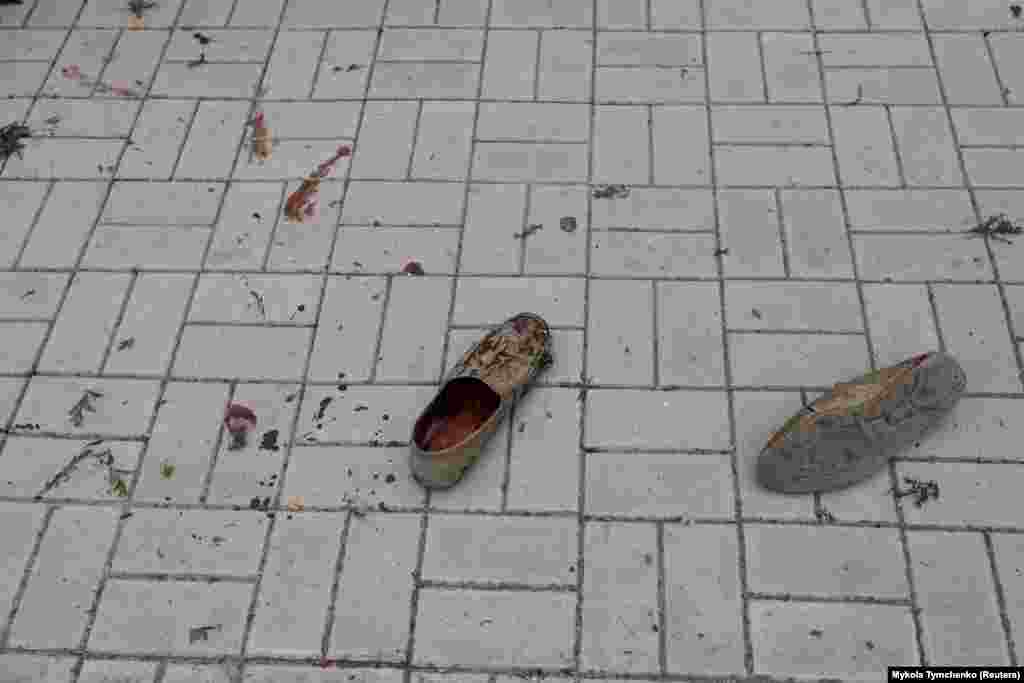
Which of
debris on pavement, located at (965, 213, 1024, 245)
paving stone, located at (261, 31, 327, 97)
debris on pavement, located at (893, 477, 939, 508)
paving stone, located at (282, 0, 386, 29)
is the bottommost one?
debris on pavement, located at (893, 477, 939, 508)

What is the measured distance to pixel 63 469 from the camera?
3713 mm

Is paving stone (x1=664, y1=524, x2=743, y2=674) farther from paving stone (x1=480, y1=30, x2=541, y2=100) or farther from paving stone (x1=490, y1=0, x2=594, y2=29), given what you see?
paving stone (x1=490, y1=0, x2=594, y2=29)

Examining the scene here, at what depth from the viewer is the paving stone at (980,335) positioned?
3793 millimetres

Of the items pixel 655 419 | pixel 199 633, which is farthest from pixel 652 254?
pixel 199 633

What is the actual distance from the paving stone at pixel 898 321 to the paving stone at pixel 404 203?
1653 mm

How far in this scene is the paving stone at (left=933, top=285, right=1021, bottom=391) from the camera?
3.79 meters

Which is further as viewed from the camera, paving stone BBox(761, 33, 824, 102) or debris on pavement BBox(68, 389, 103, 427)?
paving stone BBox(761, 33, 824, 102)

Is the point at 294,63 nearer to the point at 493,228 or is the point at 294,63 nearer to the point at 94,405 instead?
the point at 493,228

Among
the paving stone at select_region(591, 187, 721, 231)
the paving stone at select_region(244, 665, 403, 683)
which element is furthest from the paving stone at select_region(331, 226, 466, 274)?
the paving stone at select_region(244, 665, 403, 683)

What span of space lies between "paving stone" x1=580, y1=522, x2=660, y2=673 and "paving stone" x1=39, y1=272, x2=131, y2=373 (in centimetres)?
199

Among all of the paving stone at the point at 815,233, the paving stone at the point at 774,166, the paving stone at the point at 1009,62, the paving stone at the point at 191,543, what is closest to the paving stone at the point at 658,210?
the paving stone at the point at 774,166

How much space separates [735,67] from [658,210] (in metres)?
1.00

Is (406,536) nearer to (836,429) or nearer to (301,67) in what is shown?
(836,429)

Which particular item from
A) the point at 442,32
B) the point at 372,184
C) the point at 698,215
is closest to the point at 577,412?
the point at 698,215
